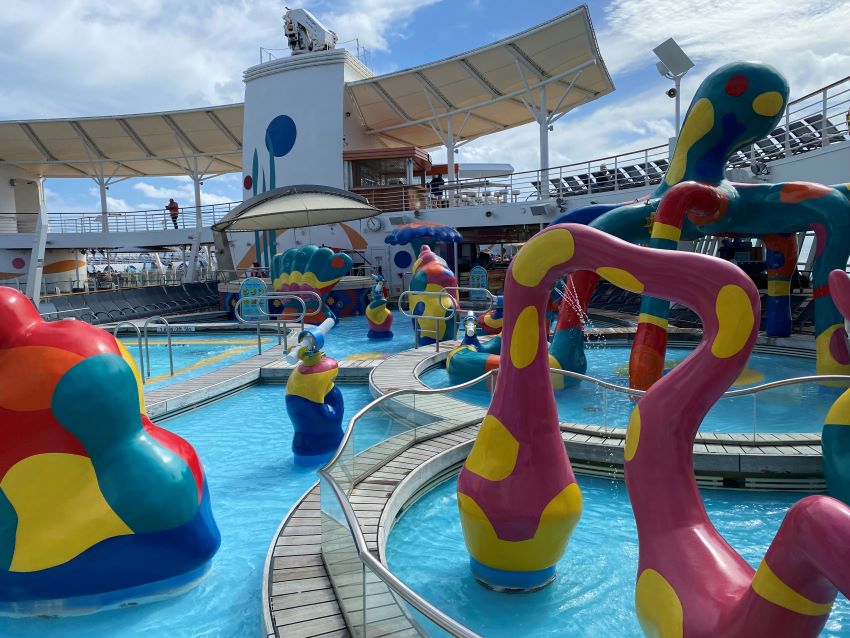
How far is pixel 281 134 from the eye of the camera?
24.9 meters

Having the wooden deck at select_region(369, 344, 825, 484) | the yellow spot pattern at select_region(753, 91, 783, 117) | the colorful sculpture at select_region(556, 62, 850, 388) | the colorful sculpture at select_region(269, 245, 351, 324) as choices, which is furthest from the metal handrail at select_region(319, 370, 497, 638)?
the colorful sculpture at select_region(269, 245, 351, 324)

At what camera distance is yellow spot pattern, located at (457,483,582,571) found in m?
3.61

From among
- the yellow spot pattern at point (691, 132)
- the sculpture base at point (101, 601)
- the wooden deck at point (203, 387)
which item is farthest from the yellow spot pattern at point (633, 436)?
the yellow spot pattern at point (691, 132)

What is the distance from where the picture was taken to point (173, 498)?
12.3 feet

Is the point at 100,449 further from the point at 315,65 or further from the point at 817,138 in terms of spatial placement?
the point at 315,65

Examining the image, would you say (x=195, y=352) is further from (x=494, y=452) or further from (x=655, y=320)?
(x=494, y=452)

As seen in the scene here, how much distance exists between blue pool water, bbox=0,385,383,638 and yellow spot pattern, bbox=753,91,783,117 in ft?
20.9

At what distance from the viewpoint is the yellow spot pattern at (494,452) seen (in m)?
3.60

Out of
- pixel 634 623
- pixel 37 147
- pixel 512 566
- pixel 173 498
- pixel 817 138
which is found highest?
pixel 37 147

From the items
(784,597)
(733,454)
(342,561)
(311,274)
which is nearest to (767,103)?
(733,454)

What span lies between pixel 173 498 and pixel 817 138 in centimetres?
1432

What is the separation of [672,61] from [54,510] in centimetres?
1549

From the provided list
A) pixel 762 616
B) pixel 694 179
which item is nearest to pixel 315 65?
pixel 694 179

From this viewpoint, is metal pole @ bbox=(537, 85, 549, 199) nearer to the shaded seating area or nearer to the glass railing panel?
the shaded seating area
